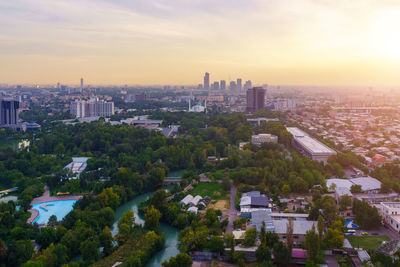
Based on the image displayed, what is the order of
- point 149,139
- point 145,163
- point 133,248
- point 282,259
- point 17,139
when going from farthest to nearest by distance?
point 17,139 → point 149,139 → point 145,163 → point 133,248 → point 282,259

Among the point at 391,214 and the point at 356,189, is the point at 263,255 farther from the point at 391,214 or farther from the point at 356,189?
the point at 356,189

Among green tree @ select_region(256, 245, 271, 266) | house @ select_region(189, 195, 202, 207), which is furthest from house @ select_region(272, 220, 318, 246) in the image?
house @ select_region(189, 195, 202, 207)

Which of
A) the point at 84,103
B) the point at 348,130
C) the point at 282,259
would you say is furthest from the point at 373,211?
the point at 84,103

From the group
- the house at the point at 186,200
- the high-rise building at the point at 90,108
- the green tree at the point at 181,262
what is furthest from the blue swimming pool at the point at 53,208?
the high-rise building at the point at 90,108

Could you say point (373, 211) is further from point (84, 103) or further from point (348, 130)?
point (84, 103)

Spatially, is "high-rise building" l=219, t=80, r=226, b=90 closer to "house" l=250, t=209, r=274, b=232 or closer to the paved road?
the paved road
